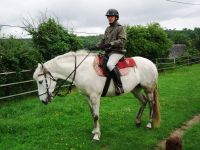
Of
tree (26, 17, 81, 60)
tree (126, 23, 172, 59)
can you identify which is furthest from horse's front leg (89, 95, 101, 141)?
tree (126, 23, 172, 59)

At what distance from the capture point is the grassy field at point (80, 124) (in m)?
7.50

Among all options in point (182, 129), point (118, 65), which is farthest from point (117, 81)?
point (182, 129)

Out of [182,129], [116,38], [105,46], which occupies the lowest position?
[182,129]

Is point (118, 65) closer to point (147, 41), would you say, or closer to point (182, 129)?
point (182, 129)

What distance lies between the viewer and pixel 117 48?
8.05 metres

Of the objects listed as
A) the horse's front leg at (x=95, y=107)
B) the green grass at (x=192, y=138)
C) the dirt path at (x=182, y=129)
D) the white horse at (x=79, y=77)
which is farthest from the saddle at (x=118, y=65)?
the green grass at (x=192, y=138)

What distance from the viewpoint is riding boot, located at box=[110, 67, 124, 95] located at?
789 cm

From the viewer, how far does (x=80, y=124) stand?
9.22 m

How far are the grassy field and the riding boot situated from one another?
109 cm

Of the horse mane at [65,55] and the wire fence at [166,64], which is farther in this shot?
the wire fence at [166,64]

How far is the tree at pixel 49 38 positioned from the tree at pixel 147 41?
7.78 metres

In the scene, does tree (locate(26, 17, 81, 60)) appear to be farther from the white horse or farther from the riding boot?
the riding boot

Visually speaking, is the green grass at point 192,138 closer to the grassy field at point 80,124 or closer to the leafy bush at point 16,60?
the grassy field at point 80,124

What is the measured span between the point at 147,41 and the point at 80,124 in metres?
15.8
